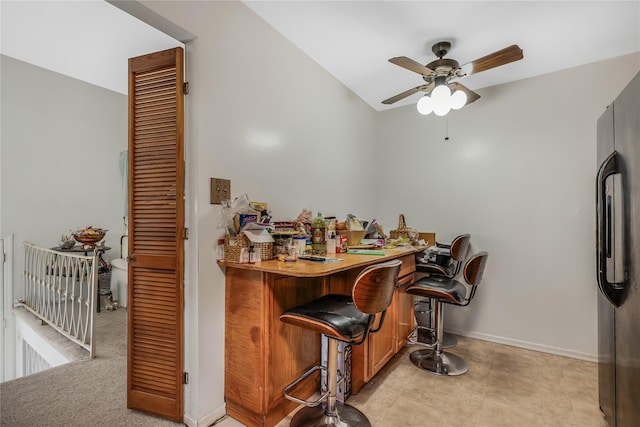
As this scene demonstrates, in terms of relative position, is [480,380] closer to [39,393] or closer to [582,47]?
[582,47]

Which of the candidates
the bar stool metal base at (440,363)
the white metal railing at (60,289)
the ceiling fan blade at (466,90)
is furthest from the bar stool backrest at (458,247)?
the white metal railing at (60,289)

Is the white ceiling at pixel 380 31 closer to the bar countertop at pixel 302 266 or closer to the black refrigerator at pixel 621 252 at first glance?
the black refrigerator at pixel 621 252

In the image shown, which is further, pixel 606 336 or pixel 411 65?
pixel 411 65

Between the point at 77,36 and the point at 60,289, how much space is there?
7.01ft

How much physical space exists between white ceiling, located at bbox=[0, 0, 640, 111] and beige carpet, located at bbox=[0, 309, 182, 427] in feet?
8.27

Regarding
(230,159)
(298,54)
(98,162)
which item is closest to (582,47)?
(298,54)

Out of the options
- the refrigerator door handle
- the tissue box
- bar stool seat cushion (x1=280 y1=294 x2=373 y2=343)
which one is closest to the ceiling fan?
the refrigerator door handle

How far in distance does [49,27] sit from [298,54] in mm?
1930

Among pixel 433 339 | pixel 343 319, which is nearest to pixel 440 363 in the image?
pixel 433 339

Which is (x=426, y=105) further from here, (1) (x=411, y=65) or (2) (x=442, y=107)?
(1) (x=411, y=65)

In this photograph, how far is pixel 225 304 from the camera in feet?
5.86

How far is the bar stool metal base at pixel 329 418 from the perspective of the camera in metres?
1.61

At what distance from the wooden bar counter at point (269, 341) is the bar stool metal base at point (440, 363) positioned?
598 mm

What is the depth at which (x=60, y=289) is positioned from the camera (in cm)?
262
